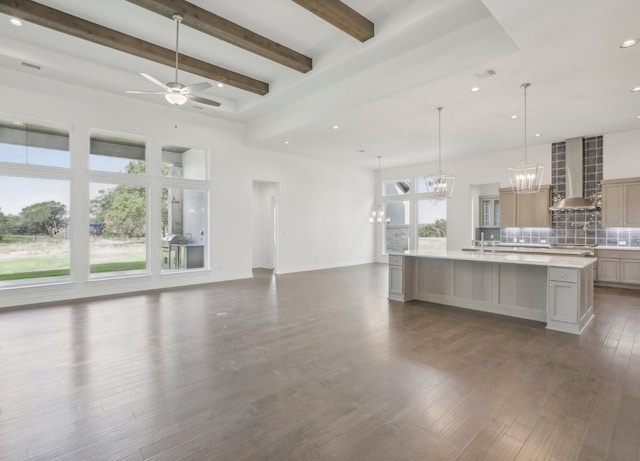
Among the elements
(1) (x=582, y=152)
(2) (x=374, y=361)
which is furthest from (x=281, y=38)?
(1) (x=582, y=152)

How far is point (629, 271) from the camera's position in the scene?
23.0ft

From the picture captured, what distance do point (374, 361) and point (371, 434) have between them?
1.20m

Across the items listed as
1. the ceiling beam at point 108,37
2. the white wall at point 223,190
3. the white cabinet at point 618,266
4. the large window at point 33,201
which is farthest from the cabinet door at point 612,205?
the large window at point 33,201

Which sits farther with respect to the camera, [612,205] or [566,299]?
[612,205]

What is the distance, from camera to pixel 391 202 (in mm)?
12133

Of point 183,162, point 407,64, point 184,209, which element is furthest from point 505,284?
point 183,162

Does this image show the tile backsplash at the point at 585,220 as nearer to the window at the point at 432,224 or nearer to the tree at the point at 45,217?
the window at the point at 432,224

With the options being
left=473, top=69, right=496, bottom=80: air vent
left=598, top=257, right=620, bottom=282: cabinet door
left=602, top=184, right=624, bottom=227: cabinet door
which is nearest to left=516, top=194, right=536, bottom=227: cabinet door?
left=602, top=184, right=624, bottom=227: cabinet door

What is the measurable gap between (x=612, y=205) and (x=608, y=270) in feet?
4.79

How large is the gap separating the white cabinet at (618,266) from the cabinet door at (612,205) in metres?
0.67

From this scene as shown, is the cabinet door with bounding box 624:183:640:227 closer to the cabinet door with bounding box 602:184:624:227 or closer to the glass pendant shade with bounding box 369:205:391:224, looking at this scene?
the cabinet door with bounding box 602:184:624:227

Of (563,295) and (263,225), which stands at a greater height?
(263,225)

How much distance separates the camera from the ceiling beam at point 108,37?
4.21 m

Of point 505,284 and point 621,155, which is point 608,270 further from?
point 505,284
